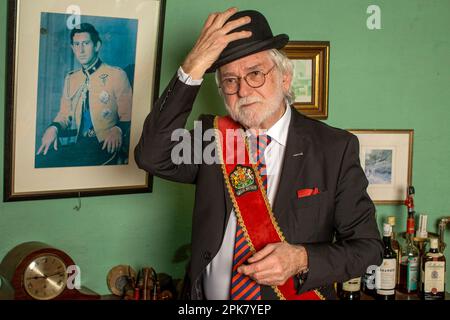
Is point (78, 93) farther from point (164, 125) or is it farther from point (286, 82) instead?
point (286, 82)

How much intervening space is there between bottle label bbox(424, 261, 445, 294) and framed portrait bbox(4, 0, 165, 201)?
1.11m

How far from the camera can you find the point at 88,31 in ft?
6.79

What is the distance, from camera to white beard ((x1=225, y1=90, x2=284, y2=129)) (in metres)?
1.74

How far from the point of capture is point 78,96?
2092 mm

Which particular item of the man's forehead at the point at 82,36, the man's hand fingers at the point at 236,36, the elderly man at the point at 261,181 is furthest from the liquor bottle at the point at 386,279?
the man's forehead at the point at 82,36

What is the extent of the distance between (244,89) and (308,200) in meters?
0.36

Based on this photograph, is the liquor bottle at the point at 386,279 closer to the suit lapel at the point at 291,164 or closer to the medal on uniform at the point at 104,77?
the suit lapel at the point at 291,164

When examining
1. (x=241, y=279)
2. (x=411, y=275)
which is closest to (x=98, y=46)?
(x=241, y=279)

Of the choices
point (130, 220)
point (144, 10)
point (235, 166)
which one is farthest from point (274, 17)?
point (130, 220)

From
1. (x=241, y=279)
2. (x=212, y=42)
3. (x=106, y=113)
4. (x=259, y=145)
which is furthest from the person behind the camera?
(x=106, y=113)

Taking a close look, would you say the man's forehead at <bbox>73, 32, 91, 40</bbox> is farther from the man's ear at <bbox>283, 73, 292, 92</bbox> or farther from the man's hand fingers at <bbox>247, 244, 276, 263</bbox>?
the man's hand fingers at <bbox>247, 244, 276, 263</bbox>

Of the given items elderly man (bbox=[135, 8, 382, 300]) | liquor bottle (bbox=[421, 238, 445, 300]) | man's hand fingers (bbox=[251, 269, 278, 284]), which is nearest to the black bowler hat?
elderly man (bbox=[135, 8, 382, 300])
